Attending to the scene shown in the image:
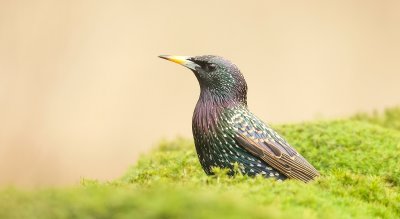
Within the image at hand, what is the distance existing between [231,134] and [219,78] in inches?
20.8

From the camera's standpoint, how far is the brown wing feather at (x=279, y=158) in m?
5.25

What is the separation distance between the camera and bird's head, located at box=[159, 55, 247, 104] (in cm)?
551

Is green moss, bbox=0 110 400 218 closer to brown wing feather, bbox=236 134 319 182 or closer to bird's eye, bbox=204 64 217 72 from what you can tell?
brown wing feather, bbox=236 134 319 182

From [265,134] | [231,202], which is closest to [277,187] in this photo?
[231,202]

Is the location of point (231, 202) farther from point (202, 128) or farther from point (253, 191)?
point (202, 128)

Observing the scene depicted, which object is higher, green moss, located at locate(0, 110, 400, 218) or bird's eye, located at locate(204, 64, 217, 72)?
bird's eye, located at locate(204, 64, 217, 72)

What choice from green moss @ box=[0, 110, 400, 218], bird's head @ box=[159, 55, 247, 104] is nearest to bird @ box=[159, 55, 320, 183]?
bird's head @ box=[159, 55, 247, 104]

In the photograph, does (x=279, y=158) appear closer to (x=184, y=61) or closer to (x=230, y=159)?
(x=230, y=159)

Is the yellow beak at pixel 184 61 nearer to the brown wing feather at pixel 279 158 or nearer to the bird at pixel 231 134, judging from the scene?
the bird at pixel 231 134

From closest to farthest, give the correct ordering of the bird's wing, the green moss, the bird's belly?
the green moss, the bird's belly, the bird's wing

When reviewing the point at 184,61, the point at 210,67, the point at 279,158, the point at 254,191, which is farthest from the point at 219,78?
the point at 254,191

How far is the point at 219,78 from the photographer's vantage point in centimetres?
552

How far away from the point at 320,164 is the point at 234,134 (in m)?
1.38

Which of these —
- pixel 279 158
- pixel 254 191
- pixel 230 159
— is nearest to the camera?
pixel 254 191
